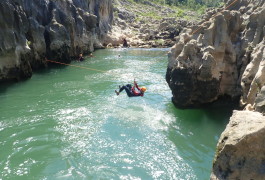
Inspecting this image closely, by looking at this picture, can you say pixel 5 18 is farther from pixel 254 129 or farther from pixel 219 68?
pixel 254 129

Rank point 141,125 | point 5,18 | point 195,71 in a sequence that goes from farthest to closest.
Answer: point 5,18 < point 195,71 < point 141,125

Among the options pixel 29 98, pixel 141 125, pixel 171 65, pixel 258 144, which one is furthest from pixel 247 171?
pixel 29 98

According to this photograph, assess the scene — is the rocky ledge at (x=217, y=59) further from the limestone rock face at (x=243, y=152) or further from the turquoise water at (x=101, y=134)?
the limestone rock face at (x=243, y=152)

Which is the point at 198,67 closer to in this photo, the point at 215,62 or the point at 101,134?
the point at 215,62

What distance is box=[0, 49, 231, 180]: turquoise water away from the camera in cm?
1209

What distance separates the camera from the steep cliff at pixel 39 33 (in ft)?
86.4

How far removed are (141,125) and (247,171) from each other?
11.1 meters

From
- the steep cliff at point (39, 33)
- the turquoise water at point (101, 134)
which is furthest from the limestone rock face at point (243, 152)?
the steep cliff at point (39, 33)

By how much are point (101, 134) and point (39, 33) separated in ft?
76.5

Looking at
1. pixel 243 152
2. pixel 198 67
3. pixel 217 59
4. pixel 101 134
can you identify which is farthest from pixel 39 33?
pixel 243 152

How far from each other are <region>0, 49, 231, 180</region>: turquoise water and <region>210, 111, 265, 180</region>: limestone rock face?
569 centimetres

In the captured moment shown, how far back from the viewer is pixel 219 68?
18.2m

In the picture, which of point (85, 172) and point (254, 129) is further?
point (85, 172)

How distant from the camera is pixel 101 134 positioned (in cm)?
1552
